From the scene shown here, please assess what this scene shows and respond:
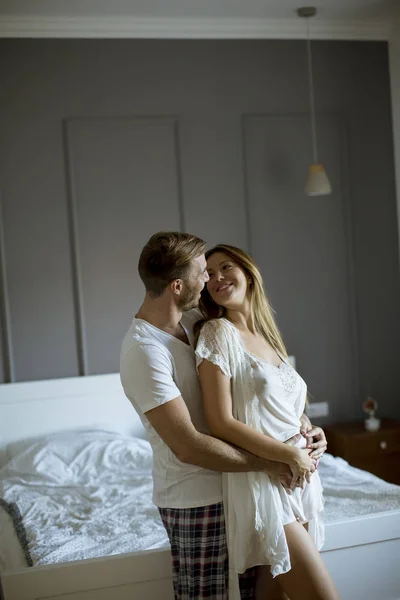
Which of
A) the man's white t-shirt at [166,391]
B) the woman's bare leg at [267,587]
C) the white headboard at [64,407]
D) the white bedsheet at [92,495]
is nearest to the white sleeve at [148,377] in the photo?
the man's white t-shirt at [166,391]

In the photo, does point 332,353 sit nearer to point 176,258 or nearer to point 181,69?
point 181,69

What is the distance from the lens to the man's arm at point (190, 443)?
1.69m

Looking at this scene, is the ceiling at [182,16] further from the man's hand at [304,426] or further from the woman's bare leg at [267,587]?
the woman's bare leg at [267,587]

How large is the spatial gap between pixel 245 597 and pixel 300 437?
0.45 metres

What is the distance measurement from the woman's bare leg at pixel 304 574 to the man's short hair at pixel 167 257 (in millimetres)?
681

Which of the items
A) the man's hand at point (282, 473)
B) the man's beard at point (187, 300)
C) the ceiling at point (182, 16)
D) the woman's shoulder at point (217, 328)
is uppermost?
the ceiling at point (182, 16)

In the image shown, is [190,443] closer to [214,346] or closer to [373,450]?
[214,346]

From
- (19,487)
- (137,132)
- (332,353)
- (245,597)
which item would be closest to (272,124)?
(137,132)

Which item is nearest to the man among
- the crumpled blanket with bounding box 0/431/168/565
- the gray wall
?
the crumpled blanket with bounding box 0/431/168/565

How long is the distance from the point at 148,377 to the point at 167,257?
30 cm

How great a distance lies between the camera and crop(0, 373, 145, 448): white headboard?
389cm

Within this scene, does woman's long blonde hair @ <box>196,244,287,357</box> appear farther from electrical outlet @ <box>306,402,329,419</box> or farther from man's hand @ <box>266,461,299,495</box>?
electrical outlet @ <box>306,402,329,419</box>

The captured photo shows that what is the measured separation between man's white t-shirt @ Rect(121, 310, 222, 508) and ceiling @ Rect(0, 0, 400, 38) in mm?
2648

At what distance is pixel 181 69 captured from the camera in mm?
4262
